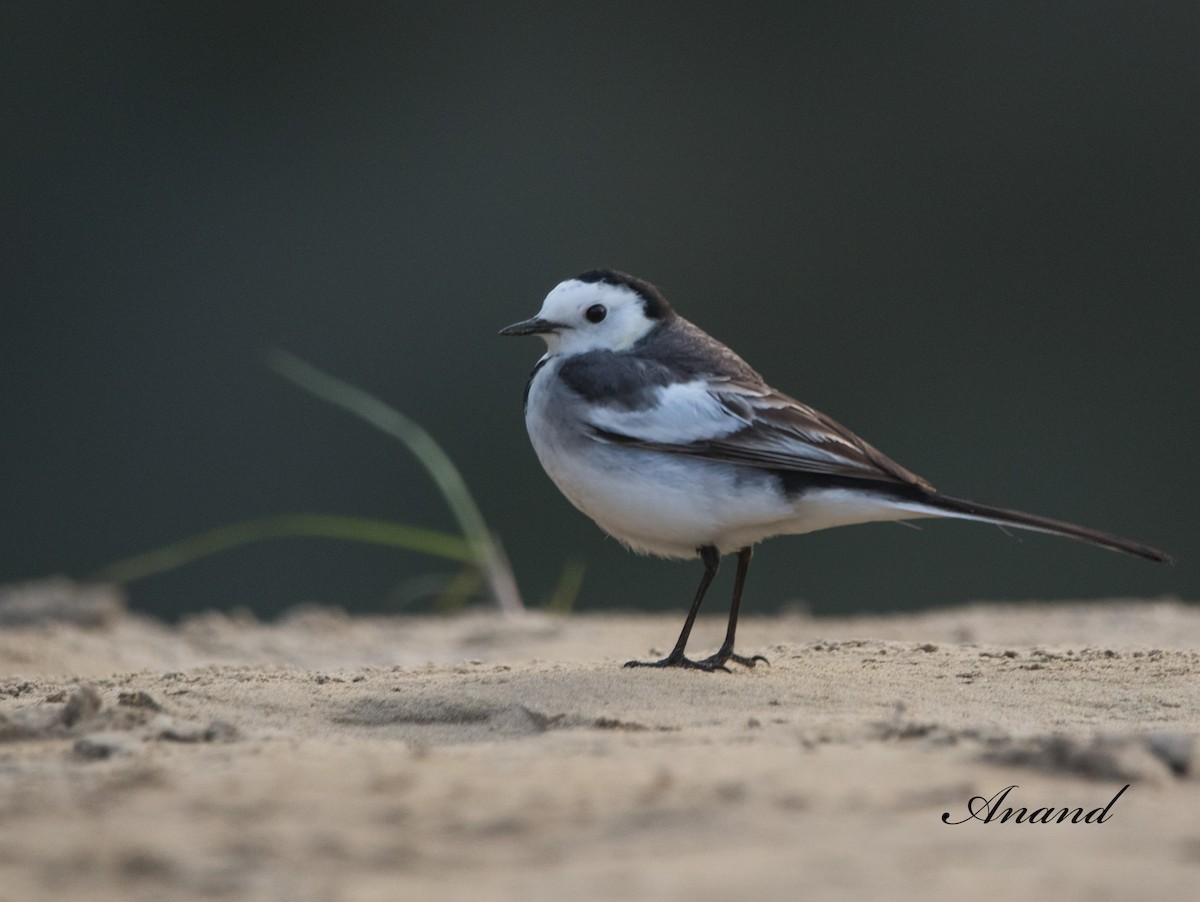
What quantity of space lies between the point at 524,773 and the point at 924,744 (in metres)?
0.84

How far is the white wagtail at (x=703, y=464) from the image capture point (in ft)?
14.7

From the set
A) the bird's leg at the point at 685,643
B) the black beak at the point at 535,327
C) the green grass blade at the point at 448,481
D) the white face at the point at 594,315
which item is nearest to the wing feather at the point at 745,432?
the bird's leg at the point at 685,643

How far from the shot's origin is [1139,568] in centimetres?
1255

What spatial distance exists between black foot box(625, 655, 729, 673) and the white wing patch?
66 centimetres

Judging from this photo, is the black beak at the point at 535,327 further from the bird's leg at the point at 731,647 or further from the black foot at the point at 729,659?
the black foot at the point at 729,659

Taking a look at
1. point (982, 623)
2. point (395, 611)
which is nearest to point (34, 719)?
point (982, 623)

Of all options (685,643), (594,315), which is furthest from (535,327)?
(685,643)

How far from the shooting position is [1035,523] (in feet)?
13.7

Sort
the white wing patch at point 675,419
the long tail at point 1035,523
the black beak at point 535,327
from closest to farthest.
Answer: the long tail at point 1035,523 < the white wing patch at point 675,419 < the black beak at point 535,327

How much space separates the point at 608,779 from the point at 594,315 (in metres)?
2.66

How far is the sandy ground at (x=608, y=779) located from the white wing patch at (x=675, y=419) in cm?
72

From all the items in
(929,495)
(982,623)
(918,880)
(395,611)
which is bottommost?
(395,611)

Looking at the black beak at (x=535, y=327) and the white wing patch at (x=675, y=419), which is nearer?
the white wing patch at (x=675, y=419)

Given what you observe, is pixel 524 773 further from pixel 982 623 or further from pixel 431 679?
pixel 982 623
